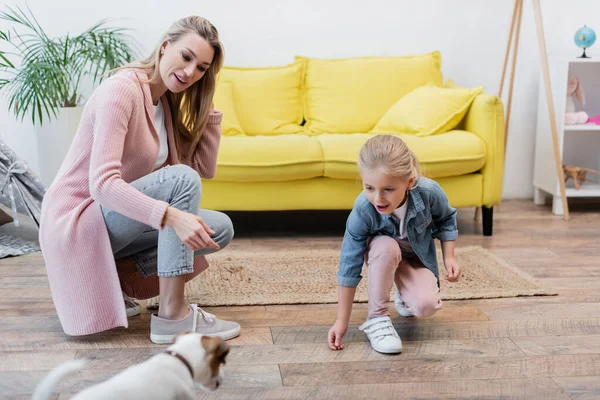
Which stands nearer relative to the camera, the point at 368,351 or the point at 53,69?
the point at 368,351

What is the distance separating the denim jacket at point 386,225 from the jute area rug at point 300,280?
408 millimetres

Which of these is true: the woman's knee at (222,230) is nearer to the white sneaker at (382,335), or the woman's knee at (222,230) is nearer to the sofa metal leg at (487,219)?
the white sneaker at (382,335)

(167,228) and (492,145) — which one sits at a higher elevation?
(167,228)

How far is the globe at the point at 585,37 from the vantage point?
3643 millimetres

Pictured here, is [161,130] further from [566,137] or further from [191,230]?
[566,137]

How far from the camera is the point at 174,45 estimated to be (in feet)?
6.07

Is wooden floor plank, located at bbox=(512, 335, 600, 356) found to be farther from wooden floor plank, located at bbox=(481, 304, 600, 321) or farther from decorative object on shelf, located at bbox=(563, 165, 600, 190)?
decorative object on shelf, located at bbox=(563, 165, 600, 190)

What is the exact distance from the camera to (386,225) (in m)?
1.88

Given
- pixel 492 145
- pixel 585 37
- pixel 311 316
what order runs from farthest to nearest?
pixel 585 37 < pixel 492 145 < pixel 311 316

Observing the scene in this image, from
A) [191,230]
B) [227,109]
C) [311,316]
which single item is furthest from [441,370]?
[227,109]

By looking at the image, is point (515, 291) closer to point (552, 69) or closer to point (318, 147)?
point (318, 147)

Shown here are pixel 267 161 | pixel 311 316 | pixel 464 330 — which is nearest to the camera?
pixel 464 330

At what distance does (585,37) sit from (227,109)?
5.91 ft

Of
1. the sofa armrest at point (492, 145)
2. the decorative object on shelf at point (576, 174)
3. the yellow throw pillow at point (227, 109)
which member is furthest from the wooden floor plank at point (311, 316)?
the decorative object on shelf at point (576, 174)
